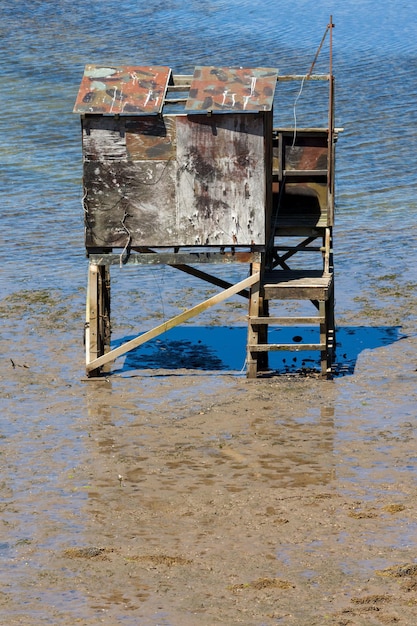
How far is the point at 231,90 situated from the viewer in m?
18.8

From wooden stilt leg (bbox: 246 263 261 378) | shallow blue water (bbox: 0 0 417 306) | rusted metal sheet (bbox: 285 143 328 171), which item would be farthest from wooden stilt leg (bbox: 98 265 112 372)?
shallow blue water (bbox: 0 0 417 306)

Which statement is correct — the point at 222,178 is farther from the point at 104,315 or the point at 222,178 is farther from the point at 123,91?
the point at 104,315

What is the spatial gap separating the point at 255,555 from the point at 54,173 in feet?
78.0

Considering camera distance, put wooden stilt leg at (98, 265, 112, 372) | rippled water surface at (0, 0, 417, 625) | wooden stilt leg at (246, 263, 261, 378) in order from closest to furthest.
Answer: rippled water surface at (0, 0, 417, 625), wooden stilt leg at (246, 263, 261, 378), wooden stilt leg at (98, 265, 112, 372)

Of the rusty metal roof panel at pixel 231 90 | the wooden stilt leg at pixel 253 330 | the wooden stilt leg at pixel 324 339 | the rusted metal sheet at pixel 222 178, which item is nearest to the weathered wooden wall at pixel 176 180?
the rusted metal sheet at pixel 222 178

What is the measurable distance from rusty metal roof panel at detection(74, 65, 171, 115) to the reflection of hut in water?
2cm

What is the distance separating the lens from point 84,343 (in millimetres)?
20094

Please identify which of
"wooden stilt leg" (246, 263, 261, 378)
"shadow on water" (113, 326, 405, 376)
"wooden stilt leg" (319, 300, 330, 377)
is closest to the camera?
"wooden stilt leg" (319, 300, 330, 377)

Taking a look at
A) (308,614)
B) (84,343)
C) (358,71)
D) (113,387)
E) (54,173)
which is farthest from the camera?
(358,71)

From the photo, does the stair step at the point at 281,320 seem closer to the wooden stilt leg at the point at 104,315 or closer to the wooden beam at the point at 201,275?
the wooden beam at the point at 201,275

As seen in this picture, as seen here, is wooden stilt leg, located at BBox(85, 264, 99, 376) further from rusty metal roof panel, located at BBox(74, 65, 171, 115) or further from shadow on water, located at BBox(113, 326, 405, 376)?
rusty metal roof panel, located at BBox(74, 65, 171, 115)

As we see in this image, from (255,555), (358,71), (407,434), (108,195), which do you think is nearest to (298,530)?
(255,555)

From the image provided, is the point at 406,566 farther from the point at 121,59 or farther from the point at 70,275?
the point at 121,59

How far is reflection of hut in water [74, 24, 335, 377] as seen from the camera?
18781mm
